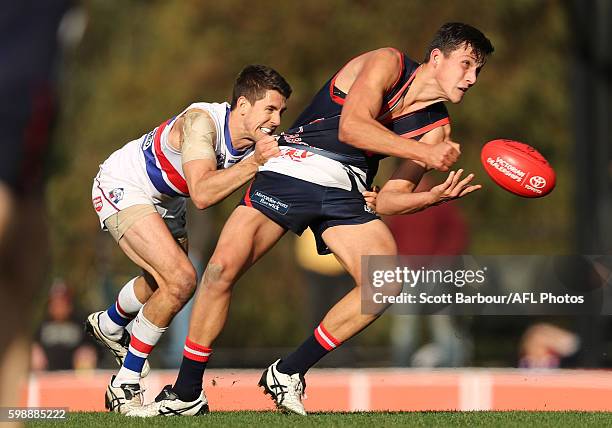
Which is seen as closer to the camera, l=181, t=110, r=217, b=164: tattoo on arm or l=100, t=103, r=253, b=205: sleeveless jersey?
l=181, t=110, r=217, b=164: tattoo on arm

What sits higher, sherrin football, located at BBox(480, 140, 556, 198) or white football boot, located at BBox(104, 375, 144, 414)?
sherrin football, located at BBox(480, 140, 556, 198)

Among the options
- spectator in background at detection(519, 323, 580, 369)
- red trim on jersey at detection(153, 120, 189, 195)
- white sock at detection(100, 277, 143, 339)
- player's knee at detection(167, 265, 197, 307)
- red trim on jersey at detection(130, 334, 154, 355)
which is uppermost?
red trim on jersey at detection(153, 120, 189, 195)

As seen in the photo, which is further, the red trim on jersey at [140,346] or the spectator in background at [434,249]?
the spectator in background at [434,249]

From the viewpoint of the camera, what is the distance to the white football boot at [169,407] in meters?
7.48

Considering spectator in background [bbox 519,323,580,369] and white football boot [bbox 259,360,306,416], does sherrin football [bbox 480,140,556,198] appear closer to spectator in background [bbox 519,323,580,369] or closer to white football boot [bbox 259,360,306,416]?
white football boot [bbox 259,360,306,416]

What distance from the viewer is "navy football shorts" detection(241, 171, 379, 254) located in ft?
24.6

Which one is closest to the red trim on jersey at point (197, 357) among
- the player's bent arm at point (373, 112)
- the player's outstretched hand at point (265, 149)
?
the player's outstretched hand at point (265, 149)

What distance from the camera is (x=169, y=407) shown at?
7.48 meters

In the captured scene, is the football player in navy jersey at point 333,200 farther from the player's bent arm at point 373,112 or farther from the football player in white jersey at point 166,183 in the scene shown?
the football player in white jersey at point 166,183

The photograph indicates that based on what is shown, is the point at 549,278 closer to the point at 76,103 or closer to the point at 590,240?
the point at 590,240

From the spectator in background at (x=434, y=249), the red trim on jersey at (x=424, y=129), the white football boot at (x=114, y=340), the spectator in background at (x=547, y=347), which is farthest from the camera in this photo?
the spectator in background at (x=547, y=347)

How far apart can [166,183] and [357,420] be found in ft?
6.20

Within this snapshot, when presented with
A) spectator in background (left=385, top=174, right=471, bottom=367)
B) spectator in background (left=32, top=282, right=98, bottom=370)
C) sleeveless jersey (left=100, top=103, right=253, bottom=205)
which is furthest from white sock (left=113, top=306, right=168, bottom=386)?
spectator in background (left=32, top=282, right=98, bottom=370)

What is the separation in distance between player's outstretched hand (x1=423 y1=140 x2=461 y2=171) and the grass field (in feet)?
4.43
